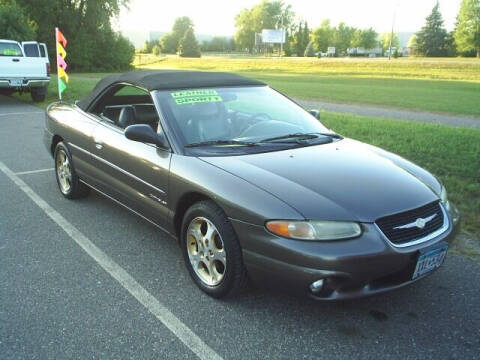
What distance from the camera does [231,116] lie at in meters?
3.76

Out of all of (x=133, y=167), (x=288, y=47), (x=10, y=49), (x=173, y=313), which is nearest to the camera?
(x=173, y=313)

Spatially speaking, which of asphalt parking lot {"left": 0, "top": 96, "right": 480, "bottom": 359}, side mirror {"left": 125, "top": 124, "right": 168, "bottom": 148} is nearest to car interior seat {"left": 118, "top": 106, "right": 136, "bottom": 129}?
side mirror {"left": 125, "top": 124, "right": 168, "bottom": 148}

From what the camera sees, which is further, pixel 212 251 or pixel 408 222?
pixel 212 251

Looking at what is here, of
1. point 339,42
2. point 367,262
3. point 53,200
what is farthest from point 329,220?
point 339,42

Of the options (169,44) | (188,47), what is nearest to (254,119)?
(188,47)

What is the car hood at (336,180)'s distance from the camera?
2.57m

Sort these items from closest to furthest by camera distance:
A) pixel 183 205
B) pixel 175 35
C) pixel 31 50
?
pixel 183 205
pixel 31 50
pixel 175 35

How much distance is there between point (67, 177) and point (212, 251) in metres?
2.69

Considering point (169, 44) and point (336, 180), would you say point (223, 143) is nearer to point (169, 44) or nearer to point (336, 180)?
point (336, 180)

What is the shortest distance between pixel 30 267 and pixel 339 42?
376 feet

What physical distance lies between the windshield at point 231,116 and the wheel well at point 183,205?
45cm

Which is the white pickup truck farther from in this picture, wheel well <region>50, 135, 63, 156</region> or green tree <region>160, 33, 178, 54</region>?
green tree <region>160, 33, 178, 54</region>

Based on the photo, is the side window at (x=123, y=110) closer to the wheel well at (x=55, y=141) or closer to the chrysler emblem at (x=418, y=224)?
the wheel well at (x=55, y=141)

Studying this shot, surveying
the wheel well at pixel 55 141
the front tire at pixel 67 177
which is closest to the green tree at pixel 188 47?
the wheel well at pixel 55 141
